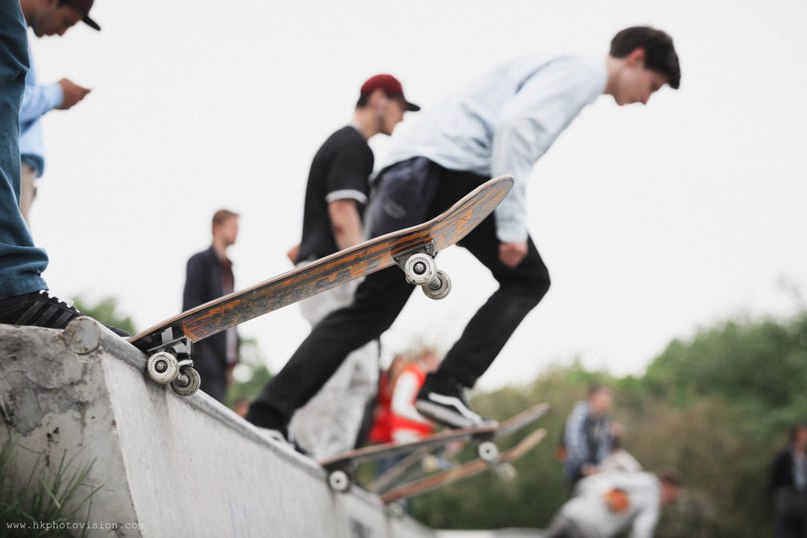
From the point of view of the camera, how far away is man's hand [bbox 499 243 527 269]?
389 cm

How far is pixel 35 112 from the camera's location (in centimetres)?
390

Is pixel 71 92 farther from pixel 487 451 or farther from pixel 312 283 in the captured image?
pixel 487 451

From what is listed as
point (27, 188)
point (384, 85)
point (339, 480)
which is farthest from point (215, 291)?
point (339, 480)

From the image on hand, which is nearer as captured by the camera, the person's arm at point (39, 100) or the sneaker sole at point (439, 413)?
the person's arm at point (39, 100)

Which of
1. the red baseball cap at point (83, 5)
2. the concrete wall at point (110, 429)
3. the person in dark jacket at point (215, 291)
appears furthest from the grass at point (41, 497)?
the person in dark jacket at point (215, 291)

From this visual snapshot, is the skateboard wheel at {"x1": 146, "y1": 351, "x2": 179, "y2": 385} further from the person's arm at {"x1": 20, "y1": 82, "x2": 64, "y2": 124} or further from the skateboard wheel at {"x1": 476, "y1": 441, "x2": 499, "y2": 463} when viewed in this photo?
the skateboard wheel at {"x1": 476, "y1": 441, "x2": 499, "y2": 463}

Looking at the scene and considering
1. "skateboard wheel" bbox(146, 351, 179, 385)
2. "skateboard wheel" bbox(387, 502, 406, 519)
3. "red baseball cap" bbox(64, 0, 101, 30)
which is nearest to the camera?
"skateboard wheel" bbox(146, 351, 179, 385)

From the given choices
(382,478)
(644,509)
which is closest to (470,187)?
(382,478)

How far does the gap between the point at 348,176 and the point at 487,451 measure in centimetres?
154

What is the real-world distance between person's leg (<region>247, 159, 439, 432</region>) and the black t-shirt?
2.22 ft

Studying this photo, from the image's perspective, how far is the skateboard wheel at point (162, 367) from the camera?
2021mm

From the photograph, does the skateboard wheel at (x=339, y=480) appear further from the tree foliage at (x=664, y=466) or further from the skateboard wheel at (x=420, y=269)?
the tree foliage at (x=664, y=466)

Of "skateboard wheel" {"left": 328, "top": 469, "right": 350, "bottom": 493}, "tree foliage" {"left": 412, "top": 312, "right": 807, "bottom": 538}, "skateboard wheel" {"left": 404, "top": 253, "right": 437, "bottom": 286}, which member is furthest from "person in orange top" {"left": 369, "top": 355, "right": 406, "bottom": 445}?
"tree foliage" {"left": 412, "top": 312, "right": 807, "bottom": 538}

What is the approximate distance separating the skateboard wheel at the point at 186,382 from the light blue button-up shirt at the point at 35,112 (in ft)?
6.85
